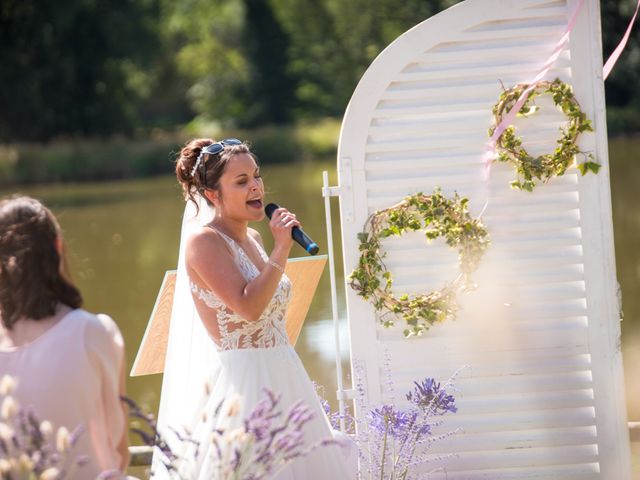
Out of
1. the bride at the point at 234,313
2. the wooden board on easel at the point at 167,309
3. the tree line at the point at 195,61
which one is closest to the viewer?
the bride at the point at 234,313

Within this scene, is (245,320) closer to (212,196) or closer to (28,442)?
(212,196)

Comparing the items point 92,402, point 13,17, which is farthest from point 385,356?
point 13,17

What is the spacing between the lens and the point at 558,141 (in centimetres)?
356

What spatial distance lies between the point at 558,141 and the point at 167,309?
144cm

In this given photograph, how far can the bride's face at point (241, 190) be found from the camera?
3.06 meters

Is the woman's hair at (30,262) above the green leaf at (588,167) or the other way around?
the other way around

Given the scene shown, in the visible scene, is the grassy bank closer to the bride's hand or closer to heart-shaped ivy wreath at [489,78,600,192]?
heart-shaped ivy wreath at [489,78,600,192]

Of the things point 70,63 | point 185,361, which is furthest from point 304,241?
point 70,63

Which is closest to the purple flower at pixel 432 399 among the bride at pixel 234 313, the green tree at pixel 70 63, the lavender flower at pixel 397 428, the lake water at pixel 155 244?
the lavender flower at pixel 397 428

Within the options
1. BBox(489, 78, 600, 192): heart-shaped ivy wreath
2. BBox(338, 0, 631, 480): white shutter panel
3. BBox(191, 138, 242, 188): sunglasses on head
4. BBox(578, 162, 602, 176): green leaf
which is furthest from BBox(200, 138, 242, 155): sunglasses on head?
BBox(578, 162, 602, 176): green leaf

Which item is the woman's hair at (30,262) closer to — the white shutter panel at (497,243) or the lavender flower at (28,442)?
the lavender flower at (28,442)

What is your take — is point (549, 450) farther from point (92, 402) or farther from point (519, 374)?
point (92, 402)

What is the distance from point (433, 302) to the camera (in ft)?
11.8

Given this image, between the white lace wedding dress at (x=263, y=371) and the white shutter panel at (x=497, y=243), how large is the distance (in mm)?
551
